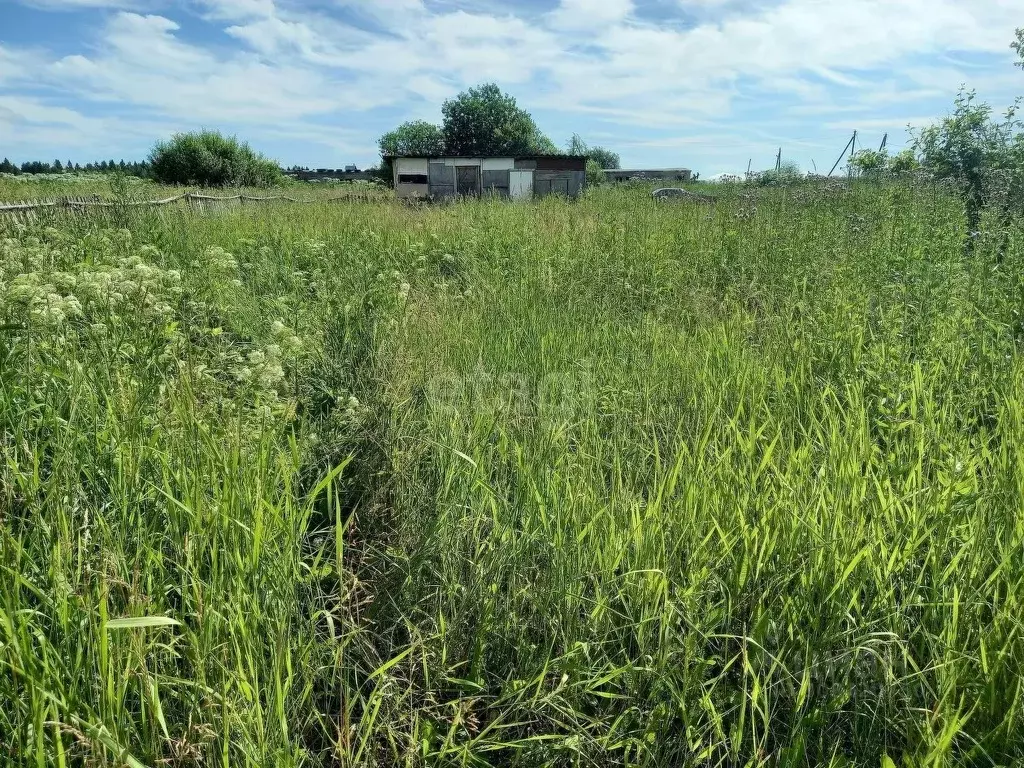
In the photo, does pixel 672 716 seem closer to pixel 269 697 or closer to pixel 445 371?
pixel 269 697

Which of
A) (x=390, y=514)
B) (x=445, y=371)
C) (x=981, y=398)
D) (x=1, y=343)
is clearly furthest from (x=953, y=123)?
(x=1, y=343)

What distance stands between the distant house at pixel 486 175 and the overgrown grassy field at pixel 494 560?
92.8 feet

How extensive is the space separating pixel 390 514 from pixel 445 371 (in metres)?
1.19

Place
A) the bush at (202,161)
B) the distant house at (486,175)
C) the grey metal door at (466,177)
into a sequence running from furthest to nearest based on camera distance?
1. the bush at (202,161)
2. the grey metal door at (466,177)
3. the distant house at (486,175)

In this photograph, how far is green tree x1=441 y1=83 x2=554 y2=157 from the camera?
2712 inches

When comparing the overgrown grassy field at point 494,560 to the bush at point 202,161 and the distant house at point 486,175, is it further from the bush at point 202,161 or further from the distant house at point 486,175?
the bush at point 202,161

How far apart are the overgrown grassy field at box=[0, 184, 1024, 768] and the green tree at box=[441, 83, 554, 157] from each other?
6903cm

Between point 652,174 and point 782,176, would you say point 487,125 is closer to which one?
point 652,174

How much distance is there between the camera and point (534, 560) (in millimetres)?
1990

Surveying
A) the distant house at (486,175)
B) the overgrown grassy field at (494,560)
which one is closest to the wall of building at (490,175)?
the distant house at (486,175)

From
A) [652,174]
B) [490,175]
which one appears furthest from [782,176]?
[652,174]

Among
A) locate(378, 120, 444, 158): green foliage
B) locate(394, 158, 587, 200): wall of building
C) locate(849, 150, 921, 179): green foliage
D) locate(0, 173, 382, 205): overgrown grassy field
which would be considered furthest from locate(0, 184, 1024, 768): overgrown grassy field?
locate(378, 120, 444, 158): green foliage

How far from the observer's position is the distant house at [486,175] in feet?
100

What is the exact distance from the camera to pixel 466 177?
30859mm
